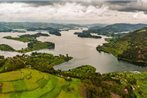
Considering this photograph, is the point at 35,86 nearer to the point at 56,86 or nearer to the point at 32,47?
the point at 56,86

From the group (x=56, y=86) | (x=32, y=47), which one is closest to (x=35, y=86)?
(x=56, y=86)

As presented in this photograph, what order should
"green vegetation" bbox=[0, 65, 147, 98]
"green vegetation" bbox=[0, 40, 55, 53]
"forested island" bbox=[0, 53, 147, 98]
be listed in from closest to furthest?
"green vegetation" bbox=[0, 65, 147, 98] → "forested island" bbox=[0, 53, 147, 98] → "green vegetation" bbox=[0, 40, 55, 53]

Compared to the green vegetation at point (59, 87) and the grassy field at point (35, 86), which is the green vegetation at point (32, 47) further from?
the grassy field at point (35, 86)

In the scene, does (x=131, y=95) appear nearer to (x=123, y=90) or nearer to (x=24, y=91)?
(x=123, y=90)

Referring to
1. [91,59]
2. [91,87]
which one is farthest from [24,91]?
[91,59]

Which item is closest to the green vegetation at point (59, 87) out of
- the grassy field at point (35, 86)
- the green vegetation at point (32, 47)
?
the grassy field at point (35, 86)

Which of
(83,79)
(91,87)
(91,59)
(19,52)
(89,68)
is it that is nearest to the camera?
(91,87)

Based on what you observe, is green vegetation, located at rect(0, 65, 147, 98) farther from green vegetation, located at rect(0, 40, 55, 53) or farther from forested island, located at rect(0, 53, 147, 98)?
green vegetation, located at rect(0, 40, 55, 53)

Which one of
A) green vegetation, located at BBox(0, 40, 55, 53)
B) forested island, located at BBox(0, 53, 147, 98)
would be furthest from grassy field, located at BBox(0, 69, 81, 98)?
green vegetation, located at BBox(0, 40, 55, 53)
